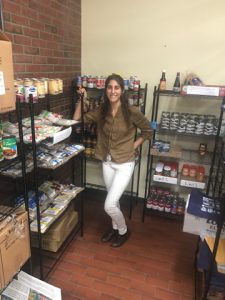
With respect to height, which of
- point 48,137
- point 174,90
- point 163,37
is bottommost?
point 48,137

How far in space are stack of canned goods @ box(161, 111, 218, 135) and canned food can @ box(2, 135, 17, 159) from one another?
1619mm

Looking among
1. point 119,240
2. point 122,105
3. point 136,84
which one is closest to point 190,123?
point 136,84

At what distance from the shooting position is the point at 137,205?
10.6ft

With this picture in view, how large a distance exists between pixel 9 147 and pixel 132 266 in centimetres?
155

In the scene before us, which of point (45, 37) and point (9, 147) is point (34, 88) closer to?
point (9, 147)

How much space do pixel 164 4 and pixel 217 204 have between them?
201 cm

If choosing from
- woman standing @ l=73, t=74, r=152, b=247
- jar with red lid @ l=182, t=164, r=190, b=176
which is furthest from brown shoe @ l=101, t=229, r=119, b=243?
jar with red lid @ l=182, t=164, r=190, b=176

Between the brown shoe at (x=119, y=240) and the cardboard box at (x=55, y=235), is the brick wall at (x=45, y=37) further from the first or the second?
the brown shoe at (x=119, y=240)

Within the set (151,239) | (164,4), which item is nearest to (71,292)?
(151,239)

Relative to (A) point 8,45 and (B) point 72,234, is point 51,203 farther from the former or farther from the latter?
(A) point 8,45

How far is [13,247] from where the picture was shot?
1.47 m

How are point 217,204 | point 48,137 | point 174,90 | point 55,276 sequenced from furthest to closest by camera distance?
point 174,90, point 55,276, point 217,204, point 48,137

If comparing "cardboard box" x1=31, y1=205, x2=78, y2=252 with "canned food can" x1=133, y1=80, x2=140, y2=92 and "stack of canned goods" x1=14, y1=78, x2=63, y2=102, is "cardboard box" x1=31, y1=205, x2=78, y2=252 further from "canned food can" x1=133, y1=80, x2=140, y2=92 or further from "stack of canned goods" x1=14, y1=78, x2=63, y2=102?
"canned food can" x1=133, y1=80, x2=140, y2=92

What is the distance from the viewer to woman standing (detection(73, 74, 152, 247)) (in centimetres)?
225
